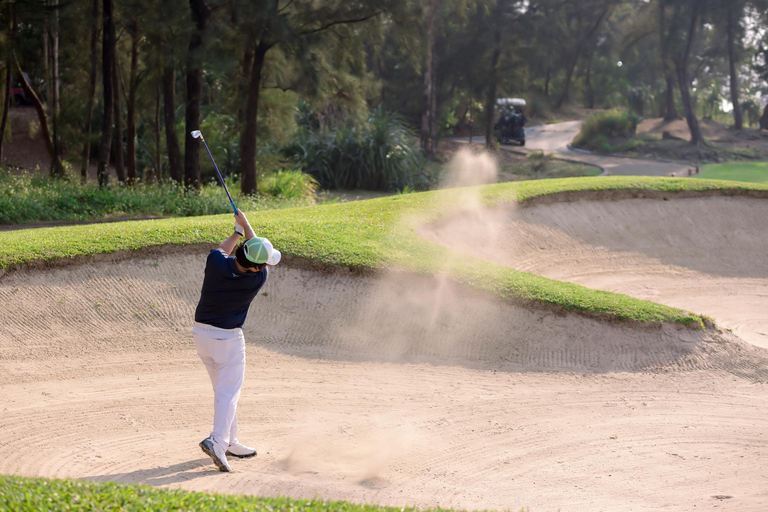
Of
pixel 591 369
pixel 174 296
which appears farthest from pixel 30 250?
pixel 591 369

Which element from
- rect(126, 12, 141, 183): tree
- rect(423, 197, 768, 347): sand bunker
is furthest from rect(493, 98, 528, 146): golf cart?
rect(423, 197, 768, 347): sand bunker

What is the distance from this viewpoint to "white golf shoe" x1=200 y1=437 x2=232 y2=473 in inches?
229

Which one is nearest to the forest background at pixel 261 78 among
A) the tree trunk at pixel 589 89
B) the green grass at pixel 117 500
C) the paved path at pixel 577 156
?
the paved path at pixel 577 156

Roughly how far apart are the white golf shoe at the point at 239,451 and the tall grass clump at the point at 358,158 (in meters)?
21.6

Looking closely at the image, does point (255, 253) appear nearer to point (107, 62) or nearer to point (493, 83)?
point (107, 62)

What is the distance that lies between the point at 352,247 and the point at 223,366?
5.03 m

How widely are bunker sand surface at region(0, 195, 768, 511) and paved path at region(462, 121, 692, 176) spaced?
77.2ft

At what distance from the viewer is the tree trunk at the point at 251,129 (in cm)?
2139

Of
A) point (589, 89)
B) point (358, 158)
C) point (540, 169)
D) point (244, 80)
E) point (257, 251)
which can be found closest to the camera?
point (257, 251)

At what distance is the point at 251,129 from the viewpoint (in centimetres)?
2170

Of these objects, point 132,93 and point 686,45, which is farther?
point 686,45

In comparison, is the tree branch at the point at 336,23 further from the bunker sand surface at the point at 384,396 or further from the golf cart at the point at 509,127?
the golf cart at the point at 509,127

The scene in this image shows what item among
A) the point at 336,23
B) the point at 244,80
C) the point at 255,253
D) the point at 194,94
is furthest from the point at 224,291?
the point at 244,80

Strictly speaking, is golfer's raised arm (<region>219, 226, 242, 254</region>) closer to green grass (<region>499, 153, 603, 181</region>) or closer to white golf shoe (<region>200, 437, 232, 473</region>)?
white golf shoe (<region>200, 437, 232, 473</region>)
